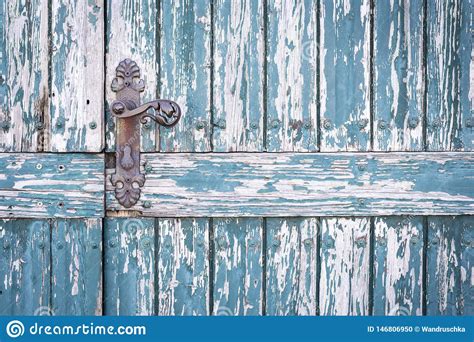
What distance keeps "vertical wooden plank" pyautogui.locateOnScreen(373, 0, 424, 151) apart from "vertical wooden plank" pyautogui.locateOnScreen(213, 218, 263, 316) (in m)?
0.37

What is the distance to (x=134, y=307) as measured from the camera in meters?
1.53

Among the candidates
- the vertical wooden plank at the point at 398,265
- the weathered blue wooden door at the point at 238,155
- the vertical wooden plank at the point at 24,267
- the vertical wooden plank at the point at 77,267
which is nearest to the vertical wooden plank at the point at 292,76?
the weathered blue wooden door at the point at 238,155

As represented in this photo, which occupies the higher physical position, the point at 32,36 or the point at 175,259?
the point at 32,36

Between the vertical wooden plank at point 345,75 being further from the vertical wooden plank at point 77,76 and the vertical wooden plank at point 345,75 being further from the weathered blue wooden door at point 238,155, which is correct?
the vertical wooden plank at point 77,76

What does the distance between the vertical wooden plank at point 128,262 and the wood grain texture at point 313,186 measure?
5cm

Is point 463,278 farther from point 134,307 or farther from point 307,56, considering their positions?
point 134,307

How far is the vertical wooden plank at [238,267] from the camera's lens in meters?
1.52

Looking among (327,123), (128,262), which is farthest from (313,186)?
(128,262)

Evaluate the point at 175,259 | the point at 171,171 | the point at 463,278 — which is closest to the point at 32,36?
the point at 171,171

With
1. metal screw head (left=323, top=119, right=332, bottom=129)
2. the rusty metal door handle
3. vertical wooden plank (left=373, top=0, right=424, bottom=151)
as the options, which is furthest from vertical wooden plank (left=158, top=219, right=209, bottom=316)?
vertical wooden plank (left=373, top=0, right=424, bottom=151)

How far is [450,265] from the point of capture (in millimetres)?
1534

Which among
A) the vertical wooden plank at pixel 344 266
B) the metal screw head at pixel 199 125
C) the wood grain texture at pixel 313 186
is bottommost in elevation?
the vertical wooden plank at pixel 344 266

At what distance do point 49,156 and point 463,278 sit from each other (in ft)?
3.40

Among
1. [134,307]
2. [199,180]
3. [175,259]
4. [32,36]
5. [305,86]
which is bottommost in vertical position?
[134,307]
